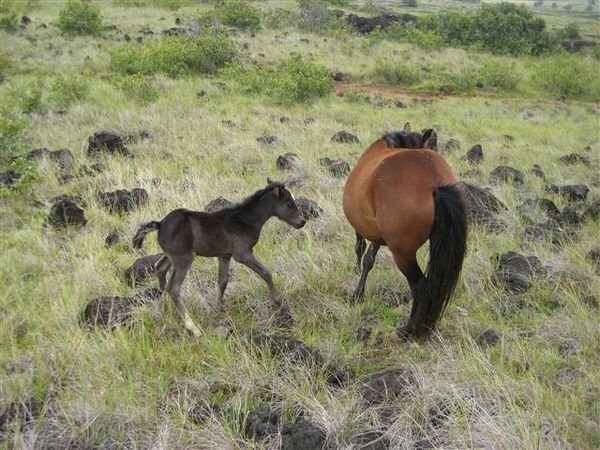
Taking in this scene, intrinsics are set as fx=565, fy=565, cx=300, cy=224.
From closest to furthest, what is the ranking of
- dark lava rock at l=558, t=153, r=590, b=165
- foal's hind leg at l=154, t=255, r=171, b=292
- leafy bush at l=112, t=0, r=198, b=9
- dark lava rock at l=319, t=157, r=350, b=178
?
1. foal's hind leg at l=154, t=255, r=171, b=292
2. dark lava rock at l=319, t=157, r=350, b=178
3. dark lava rock at l=558, t=153, r=590, b=165
4. leafy bush at l=112, t=0, r=198, b=9

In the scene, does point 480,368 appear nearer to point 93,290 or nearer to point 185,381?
point 185,381

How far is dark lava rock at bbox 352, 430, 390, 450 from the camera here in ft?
9.65

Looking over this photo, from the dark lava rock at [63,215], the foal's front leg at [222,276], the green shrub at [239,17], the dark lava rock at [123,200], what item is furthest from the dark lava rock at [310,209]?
the green shrub at [239,17]

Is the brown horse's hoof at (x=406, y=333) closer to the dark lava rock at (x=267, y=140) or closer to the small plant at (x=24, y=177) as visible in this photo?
the small plant at (x=24, y=177)

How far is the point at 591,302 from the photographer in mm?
4871

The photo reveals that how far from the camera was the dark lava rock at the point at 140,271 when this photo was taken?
496cm

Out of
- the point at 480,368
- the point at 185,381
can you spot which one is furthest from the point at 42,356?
the point at 480,368

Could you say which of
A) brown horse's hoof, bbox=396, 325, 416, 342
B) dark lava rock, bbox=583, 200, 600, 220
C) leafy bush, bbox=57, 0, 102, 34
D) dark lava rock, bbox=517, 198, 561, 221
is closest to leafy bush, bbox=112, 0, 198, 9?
leafy bush, bbox=57, 0, 102, 34

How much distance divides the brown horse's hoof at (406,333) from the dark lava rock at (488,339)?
469 millimetres

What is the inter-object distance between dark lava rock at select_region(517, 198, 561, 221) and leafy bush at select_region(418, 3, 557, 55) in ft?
89.4

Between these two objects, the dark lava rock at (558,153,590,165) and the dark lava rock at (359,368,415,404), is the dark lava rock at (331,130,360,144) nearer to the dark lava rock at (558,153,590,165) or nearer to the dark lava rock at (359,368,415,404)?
the dark lava rock at (558,153,590,165)

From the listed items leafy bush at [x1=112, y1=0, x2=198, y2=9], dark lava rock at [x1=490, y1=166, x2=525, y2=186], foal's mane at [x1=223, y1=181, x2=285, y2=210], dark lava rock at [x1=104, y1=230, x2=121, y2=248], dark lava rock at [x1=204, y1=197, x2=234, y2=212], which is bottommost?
dark lava rock at [x1=490, y1=166, x2=525, y2=186]

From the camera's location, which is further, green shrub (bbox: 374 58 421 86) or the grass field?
green shrub (bbox: 374 58 421 86)

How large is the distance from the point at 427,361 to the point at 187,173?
5.18 meters
